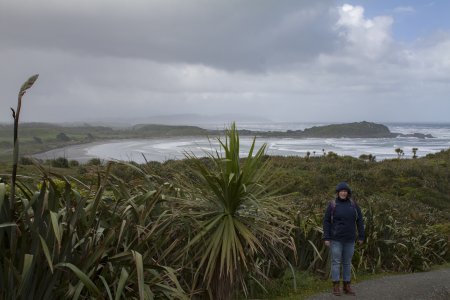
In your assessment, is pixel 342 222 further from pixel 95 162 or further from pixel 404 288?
pixel 95 162

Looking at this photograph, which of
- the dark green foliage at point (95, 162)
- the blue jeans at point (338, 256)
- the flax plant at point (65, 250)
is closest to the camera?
the flax plant at point (65, 250)

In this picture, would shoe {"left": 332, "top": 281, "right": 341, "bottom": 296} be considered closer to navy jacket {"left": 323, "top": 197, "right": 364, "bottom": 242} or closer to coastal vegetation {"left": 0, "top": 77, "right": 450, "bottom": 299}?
coastal vegetation {"left": 0, "top": 77, "right": 450, "bottom": 299}

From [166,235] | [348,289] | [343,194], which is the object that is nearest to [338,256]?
[348,289]

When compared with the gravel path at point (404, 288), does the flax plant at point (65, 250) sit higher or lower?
higher

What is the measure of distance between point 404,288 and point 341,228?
1796 millimetres

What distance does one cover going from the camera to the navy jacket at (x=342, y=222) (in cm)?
609

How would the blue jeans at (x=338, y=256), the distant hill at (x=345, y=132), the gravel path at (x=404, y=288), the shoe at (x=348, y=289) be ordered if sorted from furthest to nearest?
the distant hill at (x=345, y=132)
the gravel path at (x=404, y=288)
the shoe at (x=348, y=289)
the blue jeans at (x=338, y=256)

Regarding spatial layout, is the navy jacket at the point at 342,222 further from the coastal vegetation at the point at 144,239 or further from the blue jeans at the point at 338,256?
the coastal vegetation at the point at 144,239

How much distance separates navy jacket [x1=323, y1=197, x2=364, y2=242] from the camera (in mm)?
6090

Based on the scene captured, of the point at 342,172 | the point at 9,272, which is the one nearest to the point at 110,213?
the point at 9,272

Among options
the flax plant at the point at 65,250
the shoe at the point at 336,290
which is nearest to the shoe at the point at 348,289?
the shoe at the point at 336,290

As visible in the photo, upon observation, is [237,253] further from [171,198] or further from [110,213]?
[110,213]

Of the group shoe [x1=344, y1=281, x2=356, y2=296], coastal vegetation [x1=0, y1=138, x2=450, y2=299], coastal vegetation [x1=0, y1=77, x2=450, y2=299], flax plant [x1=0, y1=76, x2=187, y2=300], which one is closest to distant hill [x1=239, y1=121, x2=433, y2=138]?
coastal vegetation [x1=0, y1=138, x2=450, y2=299]

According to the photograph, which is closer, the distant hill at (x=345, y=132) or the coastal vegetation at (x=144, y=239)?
the coastal vegetation at (x=144, y=239)
